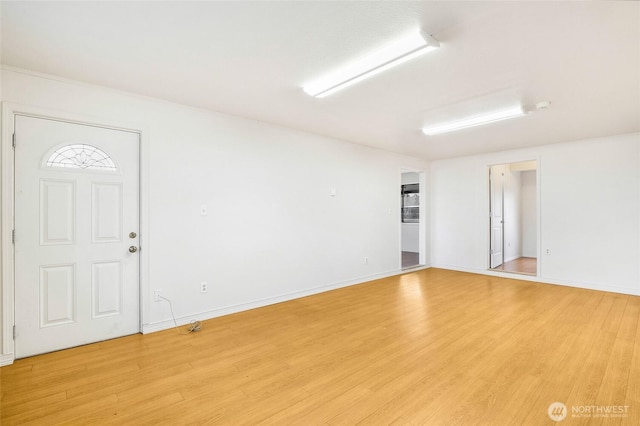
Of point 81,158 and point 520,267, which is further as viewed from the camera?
point 520,267

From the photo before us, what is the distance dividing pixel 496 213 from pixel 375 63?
5.55 meters

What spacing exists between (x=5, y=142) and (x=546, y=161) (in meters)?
7.36

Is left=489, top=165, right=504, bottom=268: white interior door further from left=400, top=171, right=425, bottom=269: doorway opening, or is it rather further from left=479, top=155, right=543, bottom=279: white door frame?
left=400, top=171, right=425, bottom=269: doorway opening

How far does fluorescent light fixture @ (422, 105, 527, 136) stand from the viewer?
11.6 feet

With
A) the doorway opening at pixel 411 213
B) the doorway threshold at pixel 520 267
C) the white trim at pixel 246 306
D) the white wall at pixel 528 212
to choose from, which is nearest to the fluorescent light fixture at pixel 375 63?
the white trim at pixel 246 306

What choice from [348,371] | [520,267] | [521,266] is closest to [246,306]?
[348,371]

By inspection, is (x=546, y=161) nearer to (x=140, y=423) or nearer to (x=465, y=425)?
(x=465, y=425)

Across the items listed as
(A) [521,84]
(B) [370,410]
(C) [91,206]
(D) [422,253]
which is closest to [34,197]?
(C) [91,206]

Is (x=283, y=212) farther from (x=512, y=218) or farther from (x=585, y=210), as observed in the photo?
(x=512, y=218)

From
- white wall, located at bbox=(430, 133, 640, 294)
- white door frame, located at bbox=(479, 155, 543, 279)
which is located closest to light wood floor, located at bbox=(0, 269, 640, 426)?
white wall, located at bbox=(430, 133, 640, 294)

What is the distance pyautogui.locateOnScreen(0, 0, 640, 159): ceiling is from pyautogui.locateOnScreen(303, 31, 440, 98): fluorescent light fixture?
9 cm

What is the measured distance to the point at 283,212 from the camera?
4.20 m

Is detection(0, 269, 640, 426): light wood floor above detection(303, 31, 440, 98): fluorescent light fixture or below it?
below

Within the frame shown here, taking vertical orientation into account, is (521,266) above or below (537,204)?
below
